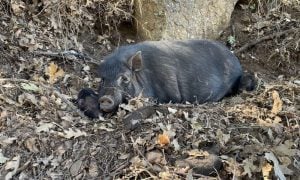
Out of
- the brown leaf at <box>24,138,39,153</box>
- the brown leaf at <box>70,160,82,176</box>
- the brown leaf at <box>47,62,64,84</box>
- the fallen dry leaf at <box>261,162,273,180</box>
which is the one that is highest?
the brown leaf at <box>47,62,64,84</box>

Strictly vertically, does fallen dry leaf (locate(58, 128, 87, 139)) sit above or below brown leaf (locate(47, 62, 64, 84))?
below

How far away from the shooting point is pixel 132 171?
4180 millimetres

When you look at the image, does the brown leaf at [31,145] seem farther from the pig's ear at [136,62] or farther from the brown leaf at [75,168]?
the pig's ear at [136,62]

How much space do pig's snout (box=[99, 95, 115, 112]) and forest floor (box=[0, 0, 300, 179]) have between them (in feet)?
0.32

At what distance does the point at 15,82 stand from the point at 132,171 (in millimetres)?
2147

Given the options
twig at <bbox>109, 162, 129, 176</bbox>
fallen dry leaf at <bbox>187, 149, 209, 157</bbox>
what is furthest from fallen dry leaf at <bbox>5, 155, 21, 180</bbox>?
fallen dry leaf at <bbox>187, 149, 209, 157</bbox>

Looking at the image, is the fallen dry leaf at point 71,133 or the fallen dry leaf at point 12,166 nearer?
the fallen dry leaf at point 12,166

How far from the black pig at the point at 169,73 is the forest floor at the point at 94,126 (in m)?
0.37

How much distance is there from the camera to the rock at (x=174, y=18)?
806 centimetres

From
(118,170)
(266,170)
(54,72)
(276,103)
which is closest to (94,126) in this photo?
(118,170)

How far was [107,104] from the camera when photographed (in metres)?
5.36

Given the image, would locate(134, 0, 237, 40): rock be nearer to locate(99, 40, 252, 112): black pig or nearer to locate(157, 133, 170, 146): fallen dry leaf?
locate(99, 40, 252, 112): black pig

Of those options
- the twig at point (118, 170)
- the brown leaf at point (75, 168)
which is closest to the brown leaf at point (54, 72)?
the brown leaf at point (75, 168)

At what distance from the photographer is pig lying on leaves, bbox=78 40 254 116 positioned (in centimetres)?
569
